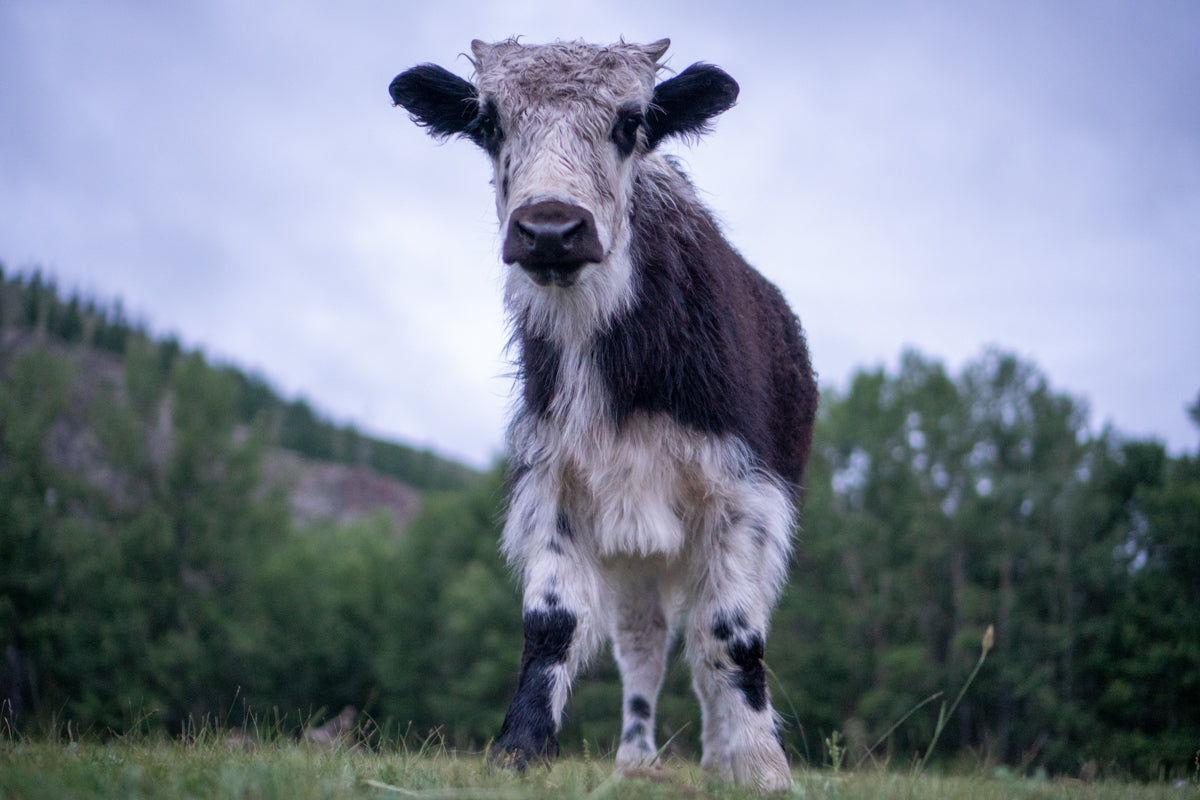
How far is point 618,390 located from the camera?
545 cm

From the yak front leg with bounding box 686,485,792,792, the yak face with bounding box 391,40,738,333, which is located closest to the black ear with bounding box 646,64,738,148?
the yak face with bounding box 391,40,738,333

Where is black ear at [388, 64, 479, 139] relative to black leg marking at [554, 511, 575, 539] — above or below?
above

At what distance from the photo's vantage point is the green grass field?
122 inches

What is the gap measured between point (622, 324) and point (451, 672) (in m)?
47.4

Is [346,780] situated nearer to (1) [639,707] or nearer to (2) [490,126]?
(1) [639,707]

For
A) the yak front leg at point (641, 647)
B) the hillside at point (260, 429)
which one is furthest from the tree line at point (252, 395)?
the yak front leg at point (641, 647)

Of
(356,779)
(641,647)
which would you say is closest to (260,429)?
(641,647)

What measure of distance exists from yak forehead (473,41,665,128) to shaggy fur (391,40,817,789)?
1cm

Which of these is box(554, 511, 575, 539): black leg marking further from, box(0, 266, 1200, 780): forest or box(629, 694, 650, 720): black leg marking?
box(0, 266, 1200, 780): forest

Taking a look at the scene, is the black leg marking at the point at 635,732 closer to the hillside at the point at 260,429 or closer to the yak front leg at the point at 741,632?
the yak front leg at the point at 741,632

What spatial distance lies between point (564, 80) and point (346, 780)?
3.99 m

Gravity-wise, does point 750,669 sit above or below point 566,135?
below

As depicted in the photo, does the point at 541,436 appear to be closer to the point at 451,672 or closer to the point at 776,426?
the point at 776,426

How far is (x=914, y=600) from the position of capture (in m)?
47.9
